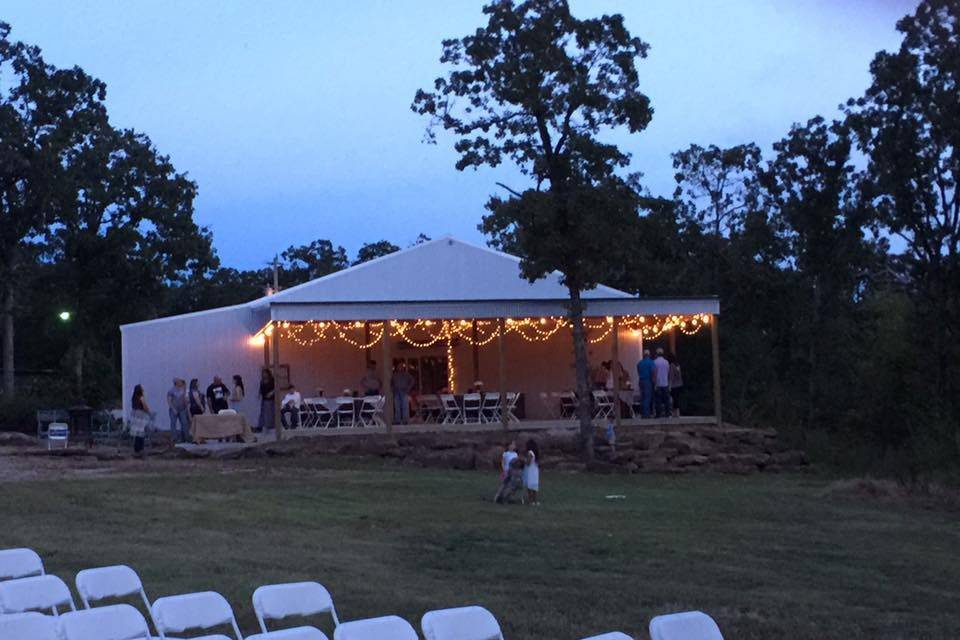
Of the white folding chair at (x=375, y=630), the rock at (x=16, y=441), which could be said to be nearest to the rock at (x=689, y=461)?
the rock at (x=16, y=441)

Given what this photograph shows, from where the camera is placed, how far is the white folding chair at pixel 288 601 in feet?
24.9

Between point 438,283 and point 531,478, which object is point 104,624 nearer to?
point 531,478

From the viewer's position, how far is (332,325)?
2983cm

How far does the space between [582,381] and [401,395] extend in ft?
14.9

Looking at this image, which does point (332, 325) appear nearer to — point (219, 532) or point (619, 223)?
point (619, 223)

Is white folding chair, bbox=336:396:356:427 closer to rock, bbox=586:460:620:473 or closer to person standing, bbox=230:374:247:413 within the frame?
person standing, bbox=230:374:247:413

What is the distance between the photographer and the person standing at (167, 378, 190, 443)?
87.8ft

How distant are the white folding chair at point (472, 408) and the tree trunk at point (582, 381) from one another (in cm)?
293

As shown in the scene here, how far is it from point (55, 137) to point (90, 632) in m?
37.9

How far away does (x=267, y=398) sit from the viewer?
27.0 m

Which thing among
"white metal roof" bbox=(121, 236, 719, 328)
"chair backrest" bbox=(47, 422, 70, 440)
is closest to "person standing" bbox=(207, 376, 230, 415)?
"white metal roof" bbox=(121, 236, 719, 328)

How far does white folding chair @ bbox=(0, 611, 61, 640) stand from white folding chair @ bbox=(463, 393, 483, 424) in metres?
21.4

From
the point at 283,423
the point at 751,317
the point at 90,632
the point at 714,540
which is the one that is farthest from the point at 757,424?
the point at 90,632

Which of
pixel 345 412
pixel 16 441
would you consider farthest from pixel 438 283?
pixel 16 441
